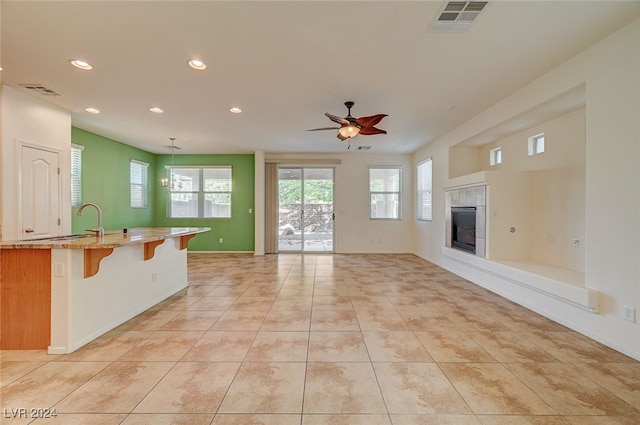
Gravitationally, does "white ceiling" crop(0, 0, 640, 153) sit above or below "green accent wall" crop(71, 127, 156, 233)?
above

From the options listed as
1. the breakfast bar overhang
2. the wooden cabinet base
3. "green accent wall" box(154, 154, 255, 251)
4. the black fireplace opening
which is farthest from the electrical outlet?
"green accent wall" box(154, 154, 255, 251)

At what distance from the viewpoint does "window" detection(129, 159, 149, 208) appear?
22.6ft

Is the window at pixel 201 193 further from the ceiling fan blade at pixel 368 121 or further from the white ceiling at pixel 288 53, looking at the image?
the ceiling fan blade at pixel 368 121

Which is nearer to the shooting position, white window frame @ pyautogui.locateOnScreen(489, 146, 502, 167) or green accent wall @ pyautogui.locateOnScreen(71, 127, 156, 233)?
white window frame @ pyautogui.locateOnScreen(489, 146, 502, 167)

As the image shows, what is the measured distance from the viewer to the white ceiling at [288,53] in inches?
84.1

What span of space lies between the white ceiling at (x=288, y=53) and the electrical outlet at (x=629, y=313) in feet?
7.94

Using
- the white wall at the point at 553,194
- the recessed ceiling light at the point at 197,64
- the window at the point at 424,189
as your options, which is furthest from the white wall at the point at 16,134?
the window at the point at 424,189

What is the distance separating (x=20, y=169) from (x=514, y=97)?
259 inches

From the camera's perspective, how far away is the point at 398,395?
1.83 meters

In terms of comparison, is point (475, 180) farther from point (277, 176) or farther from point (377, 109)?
point (277, 176)

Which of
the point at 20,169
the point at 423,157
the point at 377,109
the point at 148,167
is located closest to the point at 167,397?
the point at 20,169

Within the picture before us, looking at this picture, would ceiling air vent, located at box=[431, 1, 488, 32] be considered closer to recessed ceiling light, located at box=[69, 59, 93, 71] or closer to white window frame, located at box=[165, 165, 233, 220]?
recessed ceiling light, located at box=[69, 59, 93, 71]

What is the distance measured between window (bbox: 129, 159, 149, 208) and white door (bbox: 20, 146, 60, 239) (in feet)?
9.66

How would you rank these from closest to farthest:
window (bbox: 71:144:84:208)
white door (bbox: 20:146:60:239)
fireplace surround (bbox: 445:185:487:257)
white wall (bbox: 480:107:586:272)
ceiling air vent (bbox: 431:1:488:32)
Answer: ceiling air vent (bbox: 431:1:488:32)
white wall (bbox: 480:107:586:272)
white door (bbox: 20:146:60:239)
fireplace surround (bbox: 445:185:487:257)
window (bbox: 71:144:84:208)
